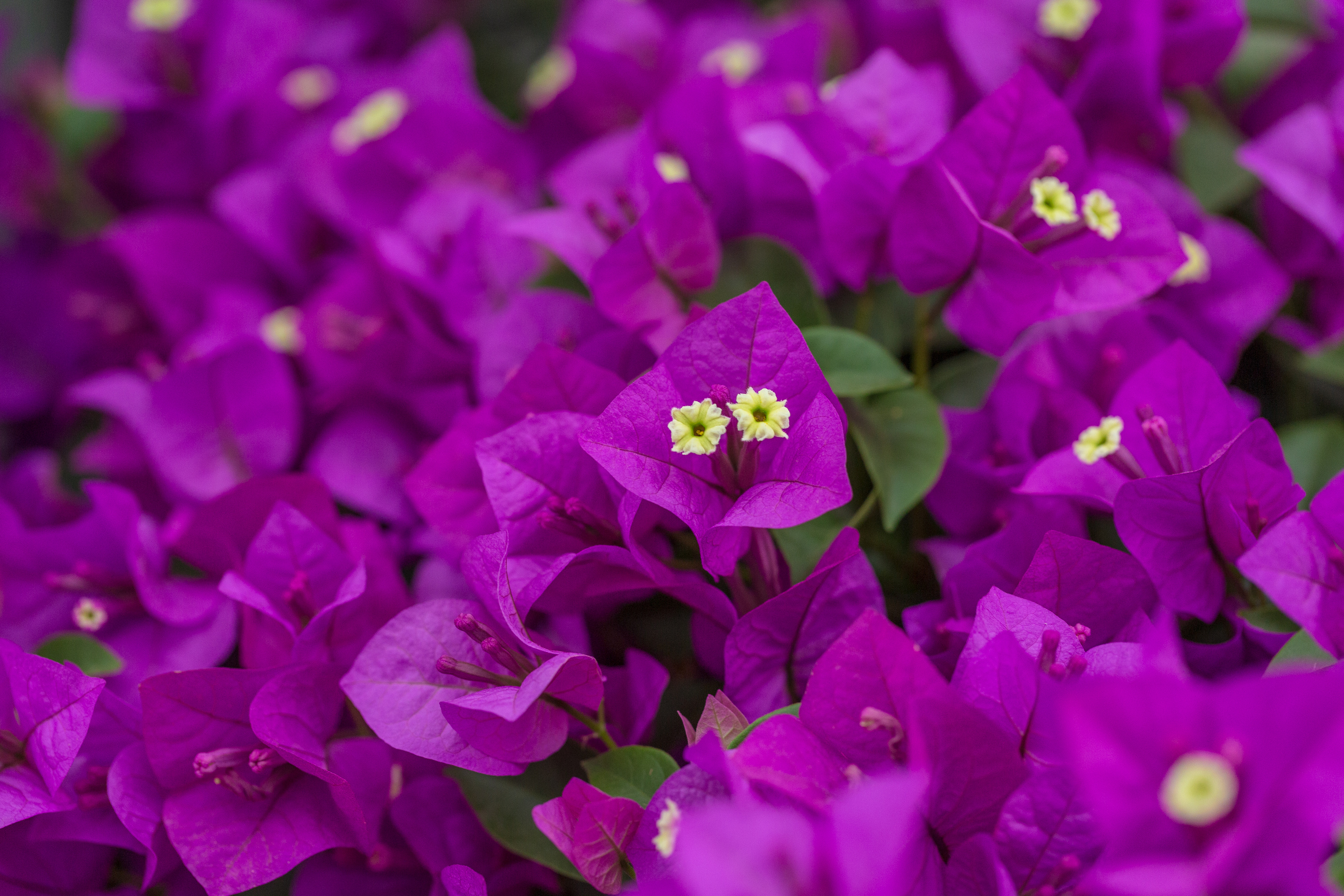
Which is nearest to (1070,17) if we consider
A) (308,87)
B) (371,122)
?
(371,122)

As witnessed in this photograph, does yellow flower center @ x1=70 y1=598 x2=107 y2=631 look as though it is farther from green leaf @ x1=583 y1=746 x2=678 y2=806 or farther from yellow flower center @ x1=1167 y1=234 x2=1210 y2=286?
yellow flower center @ x1=1167 y1=234 x2=1210 y2=286

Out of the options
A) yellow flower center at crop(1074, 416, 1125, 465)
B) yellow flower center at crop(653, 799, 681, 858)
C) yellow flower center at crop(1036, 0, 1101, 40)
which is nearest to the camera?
yellow flower center at crop(653, 799, 681, 858)

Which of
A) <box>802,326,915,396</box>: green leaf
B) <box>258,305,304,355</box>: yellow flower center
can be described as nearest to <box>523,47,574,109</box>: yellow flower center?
<box>258,305,304,355</box>: yellow flower center

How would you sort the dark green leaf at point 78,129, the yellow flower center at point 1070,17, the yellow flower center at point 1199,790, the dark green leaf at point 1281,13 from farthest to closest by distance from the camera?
1. the dark green leaf at point 78,129
2. the dark green leaf at point 1281,13
3. the yellow flower center at point 1070,17
4. the yellow flower center at point 1199,790

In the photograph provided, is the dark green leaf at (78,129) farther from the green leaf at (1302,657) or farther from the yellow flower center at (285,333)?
the green leaf at (1302,657)

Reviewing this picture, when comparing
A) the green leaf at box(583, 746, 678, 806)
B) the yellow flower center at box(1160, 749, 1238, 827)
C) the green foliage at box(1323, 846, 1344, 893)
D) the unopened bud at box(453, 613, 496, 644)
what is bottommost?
the green leaf at box(583, 746, 678, 806)

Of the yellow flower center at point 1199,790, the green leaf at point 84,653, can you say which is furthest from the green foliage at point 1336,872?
the green leaf at point 84,653
